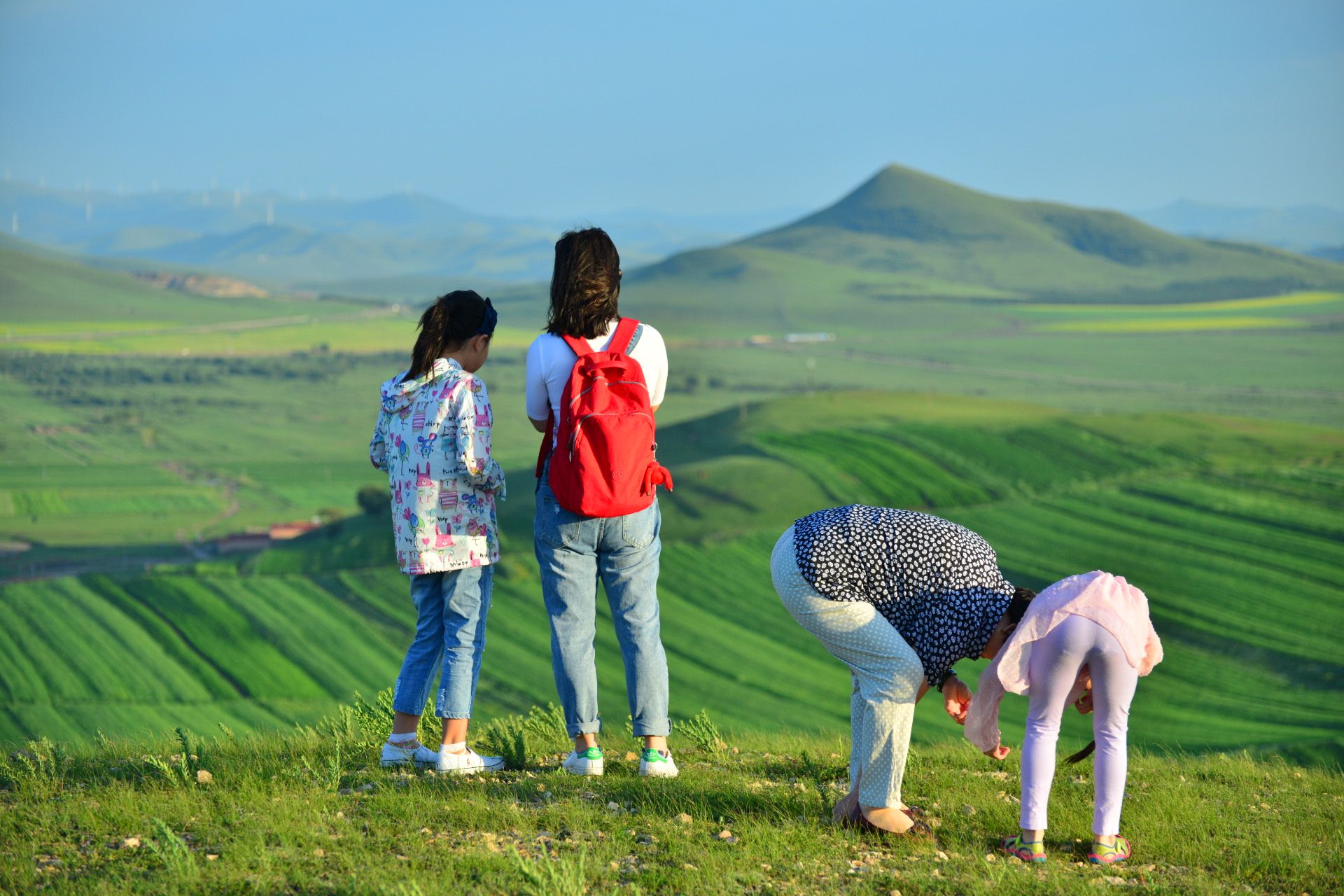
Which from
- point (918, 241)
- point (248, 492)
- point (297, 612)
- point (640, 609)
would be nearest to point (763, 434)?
point (297, 612)

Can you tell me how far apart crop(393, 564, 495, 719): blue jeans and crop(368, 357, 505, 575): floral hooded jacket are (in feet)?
0.45

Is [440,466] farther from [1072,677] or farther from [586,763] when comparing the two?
[1072,677]

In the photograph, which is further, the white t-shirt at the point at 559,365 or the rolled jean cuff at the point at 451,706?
the rolled jean cuff at the point at 451,706

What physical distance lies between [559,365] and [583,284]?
0.36 metres

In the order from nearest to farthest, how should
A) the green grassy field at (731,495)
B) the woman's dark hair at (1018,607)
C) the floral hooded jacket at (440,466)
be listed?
the woman's dark hair at (1018,607)
the floral hooded jacket at (440,466)
the green grassy field at (731,495)

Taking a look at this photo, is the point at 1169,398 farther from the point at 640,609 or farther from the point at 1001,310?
the point at 640,609

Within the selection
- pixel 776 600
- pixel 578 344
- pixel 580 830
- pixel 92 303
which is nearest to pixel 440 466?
pixel 578 344

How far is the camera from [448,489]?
16.7ft

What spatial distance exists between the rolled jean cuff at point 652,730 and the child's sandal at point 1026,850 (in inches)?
61.0

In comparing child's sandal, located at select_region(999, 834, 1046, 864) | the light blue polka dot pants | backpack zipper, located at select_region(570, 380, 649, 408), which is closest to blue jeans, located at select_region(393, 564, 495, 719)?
backpack zipper, located at select_region(570, 380, 649, 408)

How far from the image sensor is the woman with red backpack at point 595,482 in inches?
187

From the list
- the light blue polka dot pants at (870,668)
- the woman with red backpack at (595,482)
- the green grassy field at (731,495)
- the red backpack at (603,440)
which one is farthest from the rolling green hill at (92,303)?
the light blue polka dot pants at (870,668)

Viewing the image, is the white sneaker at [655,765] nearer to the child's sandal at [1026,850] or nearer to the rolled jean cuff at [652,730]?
the rolled jean cuff at [652,730]

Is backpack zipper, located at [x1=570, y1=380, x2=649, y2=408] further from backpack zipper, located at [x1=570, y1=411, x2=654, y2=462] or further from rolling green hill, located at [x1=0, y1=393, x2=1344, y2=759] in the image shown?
rolling green hill, located at [x1=0, y1=393, x2=1344, y2=759]
